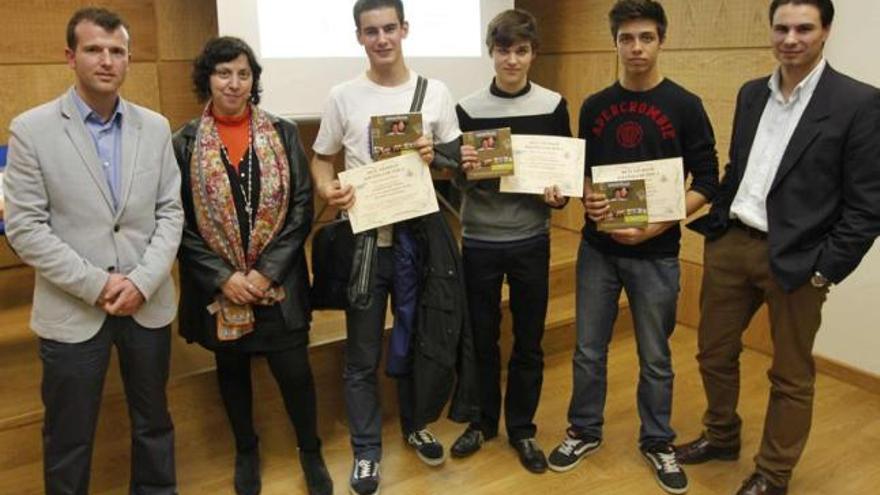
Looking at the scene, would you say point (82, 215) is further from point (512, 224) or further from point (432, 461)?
point (432, 461)

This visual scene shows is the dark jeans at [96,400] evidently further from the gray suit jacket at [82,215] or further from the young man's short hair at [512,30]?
the young man's short hair at [512,30]

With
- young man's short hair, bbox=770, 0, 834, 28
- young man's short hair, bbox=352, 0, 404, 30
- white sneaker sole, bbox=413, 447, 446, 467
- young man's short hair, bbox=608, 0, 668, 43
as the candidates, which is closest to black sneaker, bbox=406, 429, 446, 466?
white sneaker sole, bbox=413, 447, 446, 467

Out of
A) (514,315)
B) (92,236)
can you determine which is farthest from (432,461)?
(92,236)

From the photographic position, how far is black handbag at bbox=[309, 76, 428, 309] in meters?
2.17

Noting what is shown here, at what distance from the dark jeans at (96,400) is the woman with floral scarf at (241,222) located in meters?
0.18

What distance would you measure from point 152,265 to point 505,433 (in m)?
1.47

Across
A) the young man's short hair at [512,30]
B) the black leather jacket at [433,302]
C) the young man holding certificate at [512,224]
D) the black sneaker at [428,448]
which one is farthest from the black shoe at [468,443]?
the young man's short hair at [512,30]

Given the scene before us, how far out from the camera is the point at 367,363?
7.48ft

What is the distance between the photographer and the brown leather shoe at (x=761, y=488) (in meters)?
2.27

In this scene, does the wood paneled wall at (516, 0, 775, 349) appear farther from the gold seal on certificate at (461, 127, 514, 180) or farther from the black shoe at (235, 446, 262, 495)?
the black shoe at (235, 446, 262, 495)

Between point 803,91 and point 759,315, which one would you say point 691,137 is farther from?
point 759,315

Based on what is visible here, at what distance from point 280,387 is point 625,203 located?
1207 millimetres

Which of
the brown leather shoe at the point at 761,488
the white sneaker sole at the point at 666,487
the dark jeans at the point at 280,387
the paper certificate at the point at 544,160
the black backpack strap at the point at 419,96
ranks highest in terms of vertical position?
the black backpack strap at the point at 419,96

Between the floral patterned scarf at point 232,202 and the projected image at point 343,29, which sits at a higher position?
the projected image at point 343,29
